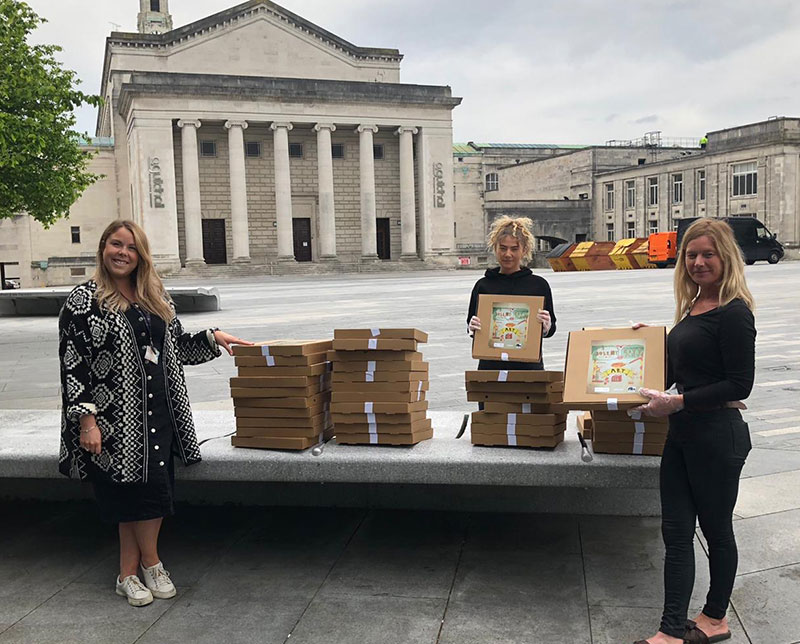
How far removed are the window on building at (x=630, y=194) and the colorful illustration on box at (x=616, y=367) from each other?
227 ft

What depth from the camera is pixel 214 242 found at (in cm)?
5766

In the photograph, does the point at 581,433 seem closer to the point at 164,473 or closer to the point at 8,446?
the point at 164,473

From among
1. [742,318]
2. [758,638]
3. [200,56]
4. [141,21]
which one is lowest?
[758,638]

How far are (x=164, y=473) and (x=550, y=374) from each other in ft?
6.89

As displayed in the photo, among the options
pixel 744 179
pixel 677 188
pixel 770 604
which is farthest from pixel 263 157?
pixel 770 604

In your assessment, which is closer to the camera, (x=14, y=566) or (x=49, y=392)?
(x=14, y=566)

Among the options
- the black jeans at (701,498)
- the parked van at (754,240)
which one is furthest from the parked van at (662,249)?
the black jeans at (701,498)

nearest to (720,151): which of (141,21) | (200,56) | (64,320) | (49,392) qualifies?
(200,56)

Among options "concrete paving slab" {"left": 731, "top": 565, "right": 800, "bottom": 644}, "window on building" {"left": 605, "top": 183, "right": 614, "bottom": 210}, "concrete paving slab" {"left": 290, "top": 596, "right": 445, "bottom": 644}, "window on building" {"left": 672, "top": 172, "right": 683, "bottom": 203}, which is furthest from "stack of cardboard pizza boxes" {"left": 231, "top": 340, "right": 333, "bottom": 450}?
"window on building" {"left": 605, "top": 183, "right": 614, "bottom": 210}

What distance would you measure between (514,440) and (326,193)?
53251mm

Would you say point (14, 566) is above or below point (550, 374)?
below

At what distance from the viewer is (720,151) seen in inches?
2419

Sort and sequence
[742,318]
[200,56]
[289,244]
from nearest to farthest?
[742,318] → [289,244] → [200,56]

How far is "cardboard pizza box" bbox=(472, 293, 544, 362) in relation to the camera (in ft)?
15.6
